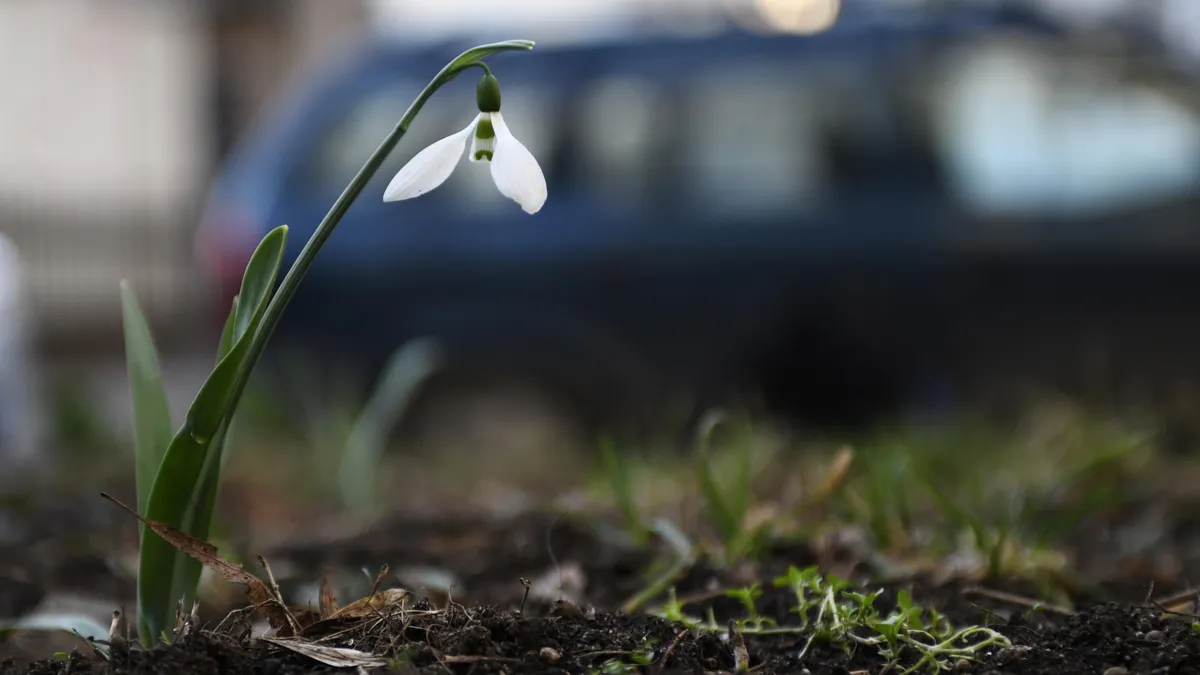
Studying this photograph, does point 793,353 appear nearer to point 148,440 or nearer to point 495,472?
point 495,472

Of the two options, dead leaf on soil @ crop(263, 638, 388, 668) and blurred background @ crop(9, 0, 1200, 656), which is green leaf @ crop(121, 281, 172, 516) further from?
blurred background @ crop(9, 0, 1200, 656)

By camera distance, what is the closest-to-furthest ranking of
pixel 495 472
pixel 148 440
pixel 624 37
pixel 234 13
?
pixel 148 440 < pixel 495 472 < pixel 624 37 < pixel 234 13

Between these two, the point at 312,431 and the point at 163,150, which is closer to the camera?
the point at 312,431

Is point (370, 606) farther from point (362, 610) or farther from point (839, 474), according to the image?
point (839, 474)

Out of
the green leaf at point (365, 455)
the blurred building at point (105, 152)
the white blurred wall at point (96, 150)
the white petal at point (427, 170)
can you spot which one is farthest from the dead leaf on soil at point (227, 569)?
the white blurred wall at point (96, 150)

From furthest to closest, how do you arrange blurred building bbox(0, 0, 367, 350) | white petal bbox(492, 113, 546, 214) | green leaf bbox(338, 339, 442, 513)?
blurred building bbox(0, 0, 367, 350), green leaf bbox(338, 339, 442, 513), white petal bbox(492, 113, 546, 214)

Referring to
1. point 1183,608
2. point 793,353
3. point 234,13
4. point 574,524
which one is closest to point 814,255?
point 793,353

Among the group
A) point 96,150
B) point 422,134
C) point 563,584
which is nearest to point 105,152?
point 96,150

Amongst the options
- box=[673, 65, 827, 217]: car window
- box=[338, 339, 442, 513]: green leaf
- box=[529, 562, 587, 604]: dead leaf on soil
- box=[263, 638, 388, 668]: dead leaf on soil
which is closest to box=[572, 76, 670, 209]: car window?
box=[673, 65, 827, 217]: car window
